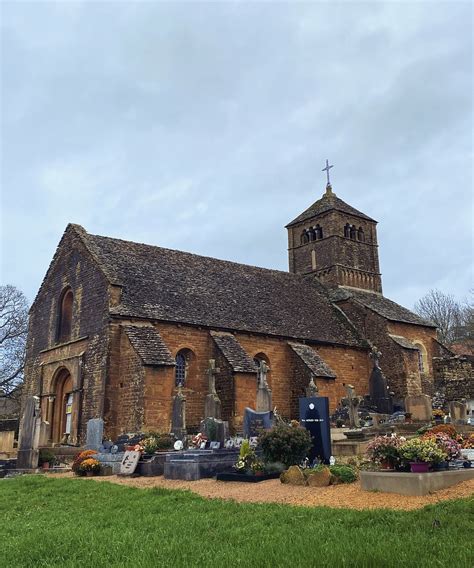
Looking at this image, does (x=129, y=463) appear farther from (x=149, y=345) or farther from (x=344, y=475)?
(x=344, y=475)

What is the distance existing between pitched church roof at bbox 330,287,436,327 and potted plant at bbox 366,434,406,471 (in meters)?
22.8

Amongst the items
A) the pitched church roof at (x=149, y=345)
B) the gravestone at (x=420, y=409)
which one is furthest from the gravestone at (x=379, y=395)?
the pitched church roof at (x=149, y=345)

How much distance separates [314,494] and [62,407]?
755 inches

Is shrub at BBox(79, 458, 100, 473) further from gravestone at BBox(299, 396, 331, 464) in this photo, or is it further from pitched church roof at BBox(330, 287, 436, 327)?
pitched church roof at BBox(330, 287, 436, 327)

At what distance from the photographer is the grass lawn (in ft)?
17.5

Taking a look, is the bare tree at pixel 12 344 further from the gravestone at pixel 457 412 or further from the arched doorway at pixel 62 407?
the gravestone at pixel 457 412

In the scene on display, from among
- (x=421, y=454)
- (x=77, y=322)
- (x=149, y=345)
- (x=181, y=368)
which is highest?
(x=77, y=322)

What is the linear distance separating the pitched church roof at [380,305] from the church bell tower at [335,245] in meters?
1.64

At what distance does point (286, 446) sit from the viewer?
13062 mm

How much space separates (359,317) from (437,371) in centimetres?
611

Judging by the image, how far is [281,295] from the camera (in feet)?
108

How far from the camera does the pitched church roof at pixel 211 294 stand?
25047mm

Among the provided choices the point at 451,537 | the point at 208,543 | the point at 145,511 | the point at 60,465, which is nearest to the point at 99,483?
the point at 145,511

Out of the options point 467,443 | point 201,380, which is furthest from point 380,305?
point 467,443
